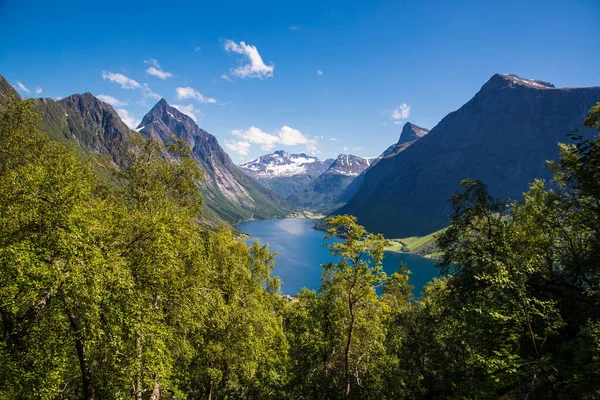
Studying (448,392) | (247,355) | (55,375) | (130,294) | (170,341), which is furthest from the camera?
(247,355)

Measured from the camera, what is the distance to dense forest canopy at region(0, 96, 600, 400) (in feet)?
37.9

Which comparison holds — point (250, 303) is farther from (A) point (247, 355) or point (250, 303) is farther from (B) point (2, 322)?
(B) point (2, 322)

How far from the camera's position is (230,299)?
81.3 ft

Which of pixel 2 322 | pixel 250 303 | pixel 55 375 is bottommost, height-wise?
pixel 250 303

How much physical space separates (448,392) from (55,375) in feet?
82.7

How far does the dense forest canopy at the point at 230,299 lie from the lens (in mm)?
11539

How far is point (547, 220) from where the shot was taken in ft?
75.3

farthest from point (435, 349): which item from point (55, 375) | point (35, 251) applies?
point (35, 251)

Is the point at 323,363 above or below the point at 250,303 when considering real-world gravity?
below

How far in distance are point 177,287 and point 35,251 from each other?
292 inches

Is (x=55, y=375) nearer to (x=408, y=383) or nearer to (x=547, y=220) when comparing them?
(x=408, y=383)

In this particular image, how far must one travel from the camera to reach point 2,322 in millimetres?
12594

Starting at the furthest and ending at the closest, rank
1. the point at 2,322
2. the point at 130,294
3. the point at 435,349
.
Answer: the point at 435,349, the point at 130,294, the point at 2,322

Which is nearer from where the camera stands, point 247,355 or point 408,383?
point 408,383
